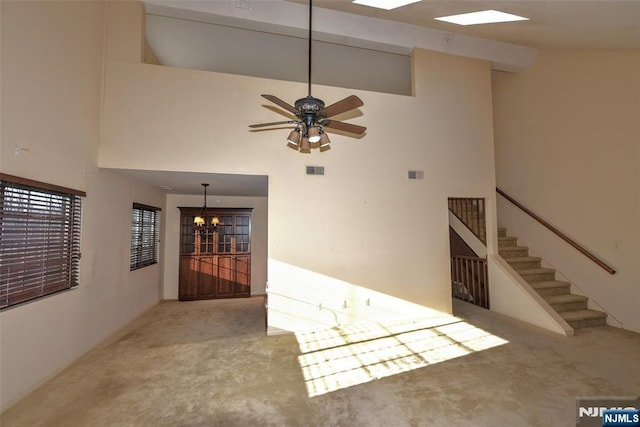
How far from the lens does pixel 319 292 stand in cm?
448

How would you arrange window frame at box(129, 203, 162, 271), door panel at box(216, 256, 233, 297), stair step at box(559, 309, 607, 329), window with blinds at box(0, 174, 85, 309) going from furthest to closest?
1. door panel at box(216, 256, 233, 297)
2. window frame at box(129, 203, 162, 271)
3. stair step at box(559, 309, 607, 329)
4. window with blinds at box(0, 174, 85, 309)

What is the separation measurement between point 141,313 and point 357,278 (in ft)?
13.3

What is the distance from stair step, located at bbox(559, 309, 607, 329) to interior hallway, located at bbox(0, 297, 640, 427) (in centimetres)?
25

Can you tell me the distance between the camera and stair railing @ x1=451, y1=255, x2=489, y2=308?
544 cm

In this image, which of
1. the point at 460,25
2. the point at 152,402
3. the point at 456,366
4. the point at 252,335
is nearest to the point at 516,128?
the point at 460,25

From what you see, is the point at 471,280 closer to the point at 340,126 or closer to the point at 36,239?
the point at 340,126

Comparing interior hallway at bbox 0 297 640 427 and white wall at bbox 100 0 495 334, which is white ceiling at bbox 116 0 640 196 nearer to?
white wall at bbox 100 0 495 334

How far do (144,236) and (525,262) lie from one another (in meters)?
7.32

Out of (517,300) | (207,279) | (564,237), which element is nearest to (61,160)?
(207,279)

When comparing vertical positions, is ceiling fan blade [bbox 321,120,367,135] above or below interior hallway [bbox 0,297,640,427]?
above

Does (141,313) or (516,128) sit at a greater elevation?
(516,128)

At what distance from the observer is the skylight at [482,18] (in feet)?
13.8

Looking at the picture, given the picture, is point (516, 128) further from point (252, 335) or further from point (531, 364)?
point (252, 335)

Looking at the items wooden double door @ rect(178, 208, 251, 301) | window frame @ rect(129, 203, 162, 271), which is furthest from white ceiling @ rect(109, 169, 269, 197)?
wooden double door @ rect(178, 208, 251, 301)
